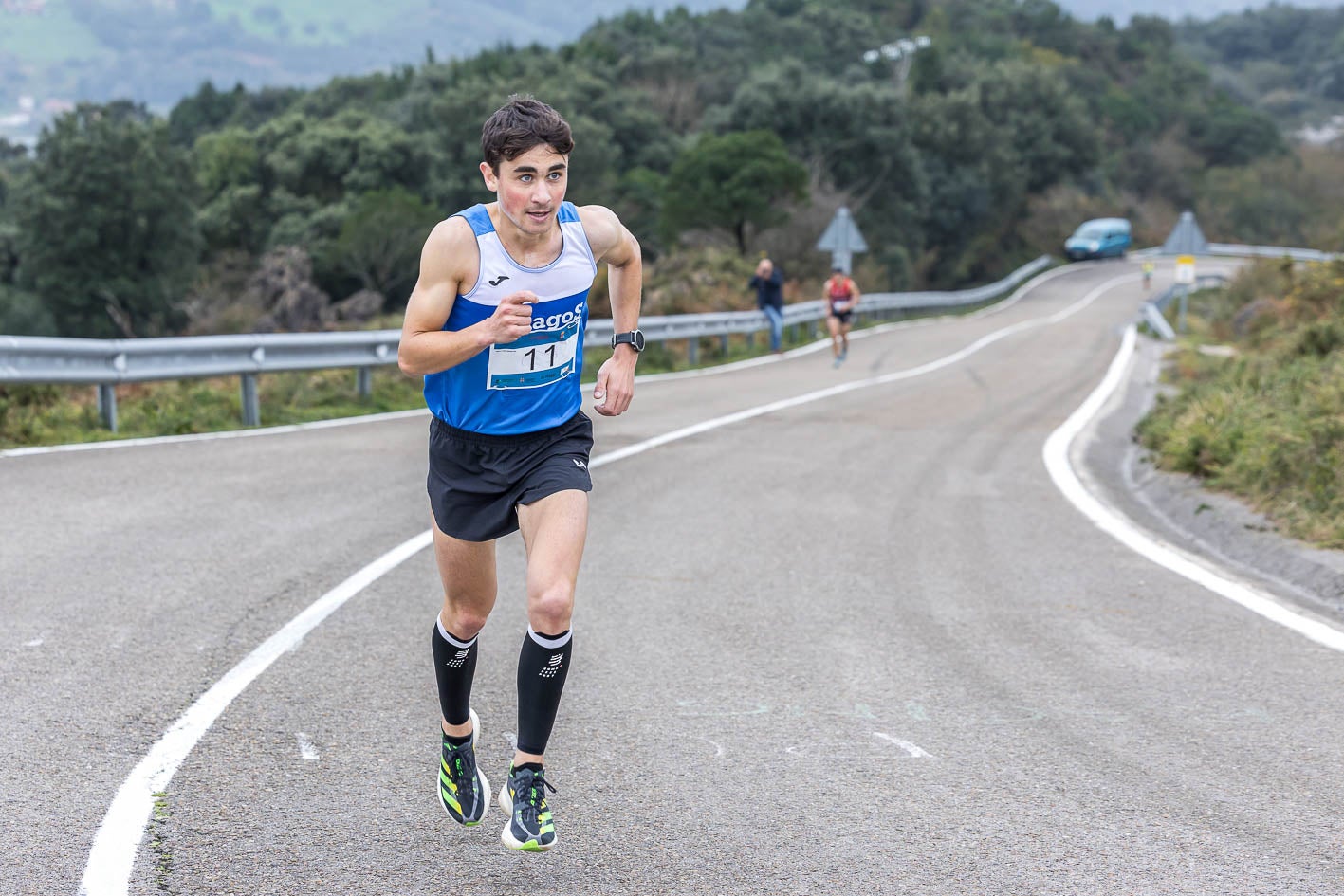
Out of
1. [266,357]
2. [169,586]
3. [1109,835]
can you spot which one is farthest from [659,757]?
[266,357]

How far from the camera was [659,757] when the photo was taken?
4.85 meters

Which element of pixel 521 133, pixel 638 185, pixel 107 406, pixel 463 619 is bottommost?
pixel 107 406

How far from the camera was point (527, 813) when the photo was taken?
3.98 metres

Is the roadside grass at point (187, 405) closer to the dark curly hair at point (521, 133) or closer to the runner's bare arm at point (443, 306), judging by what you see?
the runner's bare arm at point (443, 306)

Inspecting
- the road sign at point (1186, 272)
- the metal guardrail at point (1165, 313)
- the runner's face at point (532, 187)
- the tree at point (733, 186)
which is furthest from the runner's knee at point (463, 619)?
the tree at point (733, 186)

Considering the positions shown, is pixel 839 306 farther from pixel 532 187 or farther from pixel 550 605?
pixel 550 605

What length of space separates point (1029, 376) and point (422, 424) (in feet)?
42.9

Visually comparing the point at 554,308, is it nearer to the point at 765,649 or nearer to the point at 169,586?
the point at 765,649

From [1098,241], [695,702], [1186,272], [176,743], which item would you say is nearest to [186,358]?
[176,743]

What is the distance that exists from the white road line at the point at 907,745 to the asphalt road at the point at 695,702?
0.01 meters

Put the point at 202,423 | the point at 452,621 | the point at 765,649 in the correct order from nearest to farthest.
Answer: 1. the point at 452,621
2. the point at 765,649
3. the point at 202,423

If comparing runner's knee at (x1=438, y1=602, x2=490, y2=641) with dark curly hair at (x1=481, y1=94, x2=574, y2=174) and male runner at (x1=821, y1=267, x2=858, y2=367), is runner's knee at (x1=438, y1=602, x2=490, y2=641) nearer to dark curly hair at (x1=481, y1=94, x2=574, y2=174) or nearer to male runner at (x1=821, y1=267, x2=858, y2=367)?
dark curly hair at (x1=481, y1=94, x2=574, y2=174)

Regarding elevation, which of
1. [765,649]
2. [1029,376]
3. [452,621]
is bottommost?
[1029,376]

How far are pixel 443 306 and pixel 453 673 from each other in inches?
45.3
